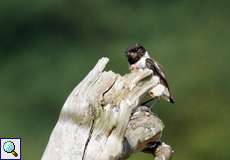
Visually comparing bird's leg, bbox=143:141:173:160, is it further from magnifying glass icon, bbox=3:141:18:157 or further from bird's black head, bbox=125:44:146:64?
bird's black head, bbox=125:44:146:64

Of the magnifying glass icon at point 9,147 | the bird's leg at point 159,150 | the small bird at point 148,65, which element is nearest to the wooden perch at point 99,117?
the bird's leg at point 159,150

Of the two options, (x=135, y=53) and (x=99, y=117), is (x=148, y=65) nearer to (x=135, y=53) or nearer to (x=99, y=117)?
(x=135, y=53)

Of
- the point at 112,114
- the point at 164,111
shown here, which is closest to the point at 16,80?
the point at 164,111

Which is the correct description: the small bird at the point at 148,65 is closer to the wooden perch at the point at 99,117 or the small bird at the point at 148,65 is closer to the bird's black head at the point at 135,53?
the bird's black head at the point at 135,53

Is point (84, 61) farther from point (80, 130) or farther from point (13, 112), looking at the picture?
point (80, 130)

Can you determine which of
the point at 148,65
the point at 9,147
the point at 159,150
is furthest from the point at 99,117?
the point at 148,65
